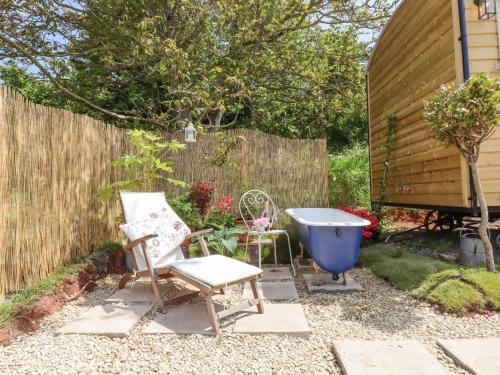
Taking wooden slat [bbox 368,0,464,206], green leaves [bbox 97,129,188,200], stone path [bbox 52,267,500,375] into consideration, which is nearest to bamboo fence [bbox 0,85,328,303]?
green leaves [bbox 97,129,188,200]

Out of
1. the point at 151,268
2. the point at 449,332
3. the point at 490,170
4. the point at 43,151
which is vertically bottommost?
the point at 449,332

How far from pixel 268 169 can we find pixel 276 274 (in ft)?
7.80

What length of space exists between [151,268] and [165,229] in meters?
0.69

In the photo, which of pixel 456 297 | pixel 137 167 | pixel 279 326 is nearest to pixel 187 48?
pixel 137 167

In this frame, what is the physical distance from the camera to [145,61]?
675 cm

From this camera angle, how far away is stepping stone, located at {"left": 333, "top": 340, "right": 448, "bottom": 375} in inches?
74.4

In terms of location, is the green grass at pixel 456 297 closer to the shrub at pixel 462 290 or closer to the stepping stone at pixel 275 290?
the shrub at pixel 462 290

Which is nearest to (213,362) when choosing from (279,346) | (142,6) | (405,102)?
(279,346)

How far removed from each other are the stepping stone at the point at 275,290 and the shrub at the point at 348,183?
3.52 meters

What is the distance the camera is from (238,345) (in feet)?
7.59

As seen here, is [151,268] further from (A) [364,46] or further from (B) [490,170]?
(A) [364,46]

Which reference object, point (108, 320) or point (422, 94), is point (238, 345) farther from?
point (422, 94)

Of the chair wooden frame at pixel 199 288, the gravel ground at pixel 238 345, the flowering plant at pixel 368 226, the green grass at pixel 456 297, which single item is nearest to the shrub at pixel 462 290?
the green grass at pixel 456 297

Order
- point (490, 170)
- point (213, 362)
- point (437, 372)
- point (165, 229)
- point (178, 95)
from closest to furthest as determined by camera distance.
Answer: point (437, 372)
point (213, 362)
point (165, 229)
point (490, 170)
point (178, 95)
